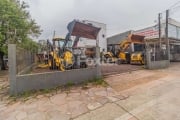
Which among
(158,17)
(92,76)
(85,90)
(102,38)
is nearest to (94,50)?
(92,76)

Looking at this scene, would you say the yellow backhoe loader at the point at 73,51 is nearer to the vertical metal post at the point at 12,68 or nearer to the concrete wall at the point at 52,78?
the concrete wall at the point at 52,78

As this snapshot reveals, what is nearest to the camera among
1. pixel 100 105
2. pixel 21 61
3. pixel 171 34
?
pixel 100 105

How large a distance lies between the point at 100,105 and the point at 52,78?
245 centimetres

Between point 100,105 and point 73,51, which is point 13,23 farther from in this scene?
point 100,105

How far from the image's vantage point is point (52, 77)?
613 cm

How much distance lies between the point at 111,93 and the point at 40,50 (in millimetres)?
13702

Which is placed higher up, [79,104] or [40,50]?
[40,50]

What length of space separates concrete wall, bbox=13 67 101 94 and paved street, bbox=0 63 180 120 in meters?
0.53

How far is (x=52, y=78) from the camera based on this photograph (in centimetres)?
613

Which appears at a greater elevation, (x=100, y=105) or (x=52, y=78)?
(x=52, y=78)

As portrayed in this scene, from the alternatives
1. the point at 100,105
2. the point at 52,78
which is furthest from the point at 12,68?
the point at 100,105

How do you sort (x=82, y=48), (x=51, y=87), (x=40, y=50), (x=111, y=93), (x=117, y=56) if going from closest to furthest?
(x=111, y=93) → (x=51, y=87) → (x=82, y=48) → (x=117, y=56) → (x=40, y=50)

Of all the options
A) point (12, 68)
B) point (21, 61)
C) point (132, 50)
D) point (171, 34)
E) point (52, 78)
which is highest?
point (171, 34)

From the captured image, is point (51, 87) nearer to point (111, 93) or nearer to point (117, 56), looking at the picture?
point (111, 93)
